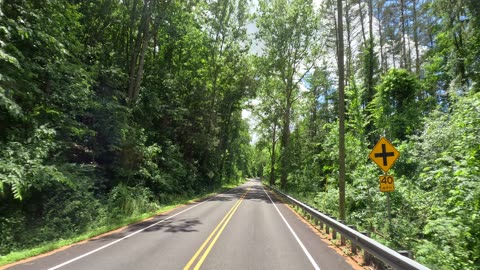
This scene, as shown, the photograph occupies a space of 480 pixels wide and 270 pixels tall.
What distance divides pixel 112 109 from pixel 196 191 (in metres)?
18.3

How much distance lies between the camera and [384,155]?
9.78 meters

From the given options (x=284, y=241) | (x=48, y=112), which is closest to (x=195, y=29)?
(x=48, y=112)

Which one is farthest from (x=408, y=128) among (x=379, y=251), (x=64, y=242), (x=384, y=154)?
(x=64, y=242)

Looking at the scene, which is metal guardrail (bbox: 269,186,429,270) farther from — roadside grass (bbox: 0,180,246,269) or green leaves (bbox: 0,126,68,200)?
green leaves (bbox: 0,126,68,200)

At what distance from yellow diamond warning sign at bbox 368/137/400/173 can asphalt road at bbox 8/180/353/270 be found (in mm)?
2977

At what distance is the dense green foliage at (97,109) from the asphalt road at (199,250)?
257cm

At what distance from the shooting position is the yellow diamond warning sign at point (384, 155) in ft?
31.5

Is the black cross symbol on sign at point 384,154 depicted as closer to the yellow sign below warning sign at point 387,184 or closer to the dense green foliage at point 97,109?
the yellow sign below warning sign at point 387,184

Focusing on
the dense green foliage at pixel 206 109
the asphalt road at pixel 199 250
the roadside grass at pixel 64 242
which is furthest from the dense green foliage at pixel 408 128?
the roadside grass at pixel 64 242

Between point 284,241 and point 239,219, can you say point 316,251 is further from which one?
point 239,219

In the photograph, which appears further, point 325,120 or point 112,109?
point 325,120

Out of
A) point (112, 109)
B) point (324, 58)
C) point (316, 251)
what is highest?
point (324, 58)

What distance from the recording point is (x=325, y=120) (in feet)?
159

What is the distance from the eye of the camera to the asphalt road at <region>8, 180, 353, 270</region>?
25.4 ft
